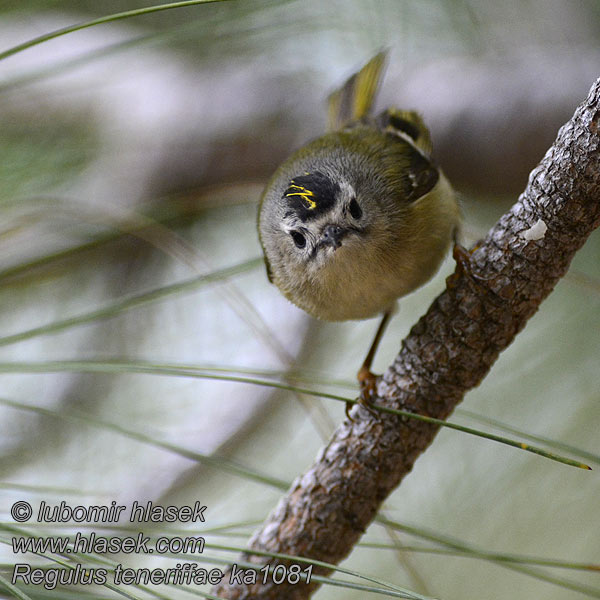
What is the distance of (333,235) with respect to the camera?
35.7 inches

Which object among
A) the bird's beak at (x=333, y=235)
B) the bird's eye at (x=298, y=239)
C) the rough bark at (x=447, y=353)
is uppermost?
the bird's eye at (x=298, y=239)

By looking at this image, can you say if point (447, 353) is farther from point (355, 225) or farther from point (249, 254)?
point (249, 254)

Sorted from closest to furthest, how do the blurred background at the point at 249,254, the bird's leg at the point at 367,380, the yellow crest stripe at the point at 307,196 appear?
the bird's leg at the point at 367,380 → the yellow crest stripe at the point at 307,196 → the blurred background at the point at 249,254

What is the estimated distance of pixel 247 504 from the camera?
162 cm

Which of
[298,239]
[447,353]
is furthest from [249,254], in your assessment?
[447,353]

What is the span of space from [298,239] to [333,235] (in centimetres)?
7

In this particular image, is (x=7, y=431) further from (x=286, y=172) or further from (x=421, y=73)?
(x=421, y=73)

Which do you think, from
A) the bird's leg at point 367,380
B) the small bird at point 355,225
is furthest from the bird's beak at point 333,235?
the bird's leg at point 367,380

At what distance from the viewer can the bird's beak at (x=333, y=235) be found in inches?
35.7

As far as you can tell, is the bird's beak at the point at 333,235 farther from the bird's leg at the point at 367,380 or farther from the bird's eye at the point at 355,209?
the bird's leg at the point at 367,380

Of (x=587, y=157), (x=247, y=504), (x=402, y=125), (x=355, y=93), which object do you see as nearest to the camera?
(x=587, y=157)

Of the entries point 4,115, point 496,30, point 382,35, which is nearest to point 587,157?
point 382,35

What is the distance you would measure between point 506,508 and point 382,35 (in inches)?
38.3

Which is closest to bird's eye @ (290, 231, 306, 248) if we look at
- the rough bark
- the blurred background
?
the blurred background
